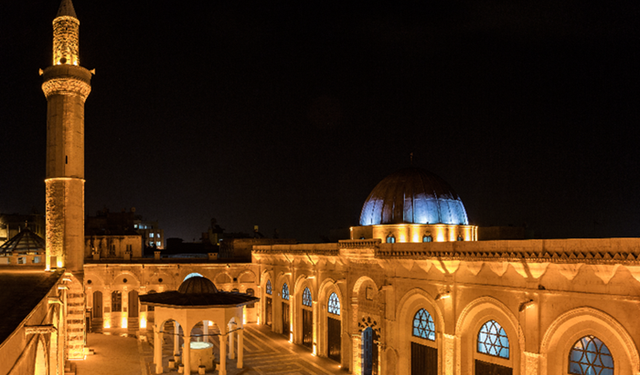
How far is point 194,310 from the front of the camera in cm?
2539

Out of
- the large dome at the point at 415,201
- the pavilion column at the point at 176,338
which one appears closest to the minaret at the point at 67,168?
the pavilion column at the point at 176,338

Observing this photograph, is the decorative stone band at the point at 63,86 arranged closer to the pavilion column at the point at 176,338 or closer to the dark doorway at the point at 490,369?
the pavilion column at the point at 176,338

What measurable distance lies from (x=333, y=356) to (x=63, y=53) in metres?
24.0

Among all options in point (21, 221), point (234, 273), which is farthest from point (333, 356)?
point (21, 221)

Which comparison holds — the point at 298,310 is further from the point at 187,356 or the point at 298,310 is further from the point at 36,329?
the point at 36,329

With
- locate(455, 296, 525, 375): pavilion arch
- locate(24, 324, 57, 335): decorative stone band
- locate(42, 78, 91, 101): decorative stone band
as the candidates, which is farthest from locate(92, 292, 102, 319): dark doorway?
locate(455, 296, 525, 375): pavilion arch

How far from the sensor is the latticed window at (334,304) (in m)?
28.7

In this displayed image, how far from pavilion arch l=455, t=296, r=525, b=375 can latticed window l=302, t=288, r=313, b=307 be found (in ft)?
46.3

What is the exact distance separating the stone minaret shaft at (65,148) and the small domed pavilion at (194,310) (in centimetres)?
567

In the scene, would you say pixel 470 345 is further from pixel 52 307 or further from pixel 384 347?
pixel 52 307

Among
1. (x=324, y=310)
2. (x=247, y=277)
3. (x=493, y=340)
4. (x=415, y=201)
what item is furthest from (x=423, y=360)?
(x=247, y=277)

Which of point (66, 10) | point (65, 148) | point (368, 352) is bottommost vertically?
point (368, 352)

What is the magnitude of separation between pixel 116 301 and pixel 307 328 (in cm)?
1693

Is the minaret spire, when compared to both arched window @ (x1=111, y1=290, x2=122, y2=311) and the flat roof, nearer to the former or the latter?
the flat roof
